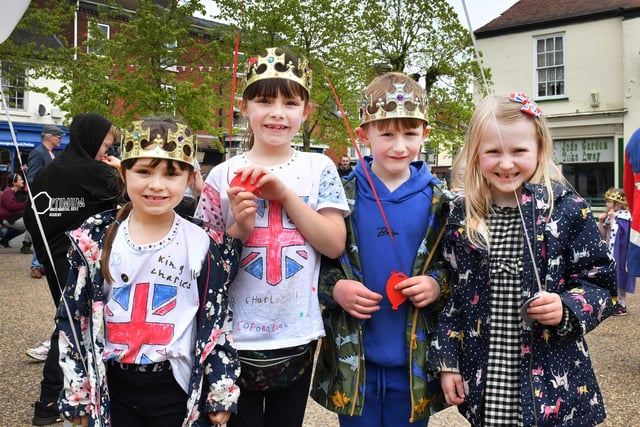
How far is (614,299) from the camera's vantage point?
179 cm

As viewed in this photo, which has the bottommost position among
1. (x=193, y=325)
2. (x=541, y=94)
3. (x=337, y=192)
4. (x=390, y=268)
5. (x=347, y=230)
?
(x=193, y=325)

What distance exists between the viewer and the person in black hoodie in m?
3.38

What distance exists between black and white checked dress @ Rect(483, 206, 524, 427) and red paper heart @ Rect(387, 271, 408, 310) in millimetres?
289

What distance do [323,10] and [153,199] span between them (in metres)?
12.8

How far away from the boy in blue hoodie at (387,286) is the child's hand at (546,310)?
0.34 meters

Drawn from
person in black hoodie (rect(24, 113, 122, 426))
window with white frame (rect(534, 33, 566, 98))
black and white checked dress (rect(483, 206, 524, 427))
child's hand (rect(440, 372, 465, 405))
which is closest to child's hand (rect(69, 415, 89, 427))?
child's hand (rect(440, 372, 465, 405))

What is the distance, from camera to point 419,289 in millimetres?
1866

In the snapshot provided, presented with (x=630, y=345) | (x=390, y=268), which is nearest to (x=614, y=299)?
(x=390, y=268)

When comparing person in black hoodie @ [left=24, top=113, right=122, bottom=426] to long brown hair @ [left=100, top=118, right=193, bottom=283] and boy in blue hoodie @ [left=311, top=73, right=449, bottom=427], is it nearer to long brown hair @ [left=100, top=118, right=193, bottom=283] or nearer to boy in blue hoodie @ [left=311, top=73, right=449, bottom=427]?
long brown hair @ [left=100, top=118, right=193, bottom=283]

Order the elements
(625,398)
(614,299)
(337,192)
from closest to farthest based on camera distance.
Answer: (614,299)
(337,192)
(625,398)

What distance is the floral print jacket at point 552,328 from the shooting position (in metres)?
1.72

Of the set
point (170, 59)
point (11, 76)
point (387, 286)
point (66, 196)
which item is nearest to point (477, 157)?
point (387, 286)

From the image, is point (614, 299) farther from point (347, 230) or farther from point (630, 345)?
point (630, 345)

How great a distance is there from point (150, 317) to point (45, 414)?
2027mm
